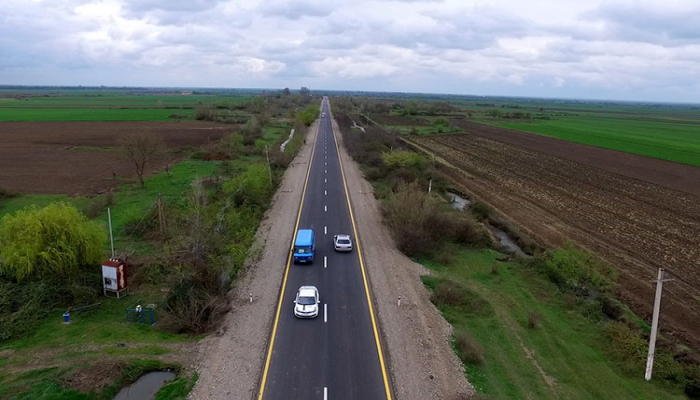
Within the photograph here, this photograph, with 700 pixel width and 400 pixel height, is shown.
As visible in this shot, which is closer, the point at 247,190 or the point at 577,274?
the point at 577,274

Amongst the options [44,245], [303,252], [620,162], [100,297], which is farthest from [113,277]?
[620,162]

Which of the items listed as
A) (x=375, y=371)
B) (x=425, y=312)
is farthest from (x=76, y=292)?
(x=425, y=312)

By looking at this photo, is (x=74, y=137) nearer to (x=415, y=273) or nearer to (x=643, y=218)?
(x=415, y=273)

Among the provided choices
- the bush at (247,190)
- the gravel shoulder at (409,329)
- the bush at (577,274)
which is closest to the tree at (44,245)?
the bush at (247,190)

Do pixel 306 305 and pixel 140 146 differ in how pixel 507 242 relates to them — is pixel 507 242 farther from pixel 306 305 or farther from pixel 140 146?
pixel 140 146

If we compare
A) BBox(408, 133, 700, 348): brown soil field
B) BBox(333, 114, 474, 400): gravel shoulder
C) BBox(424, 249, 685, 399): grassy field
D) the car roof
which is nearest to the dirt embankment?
BBox(408, 133, 700, 348): brown soil field

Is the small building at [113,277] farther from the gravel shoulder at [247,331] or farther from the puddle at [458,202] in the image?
the puddle at [458,202]
